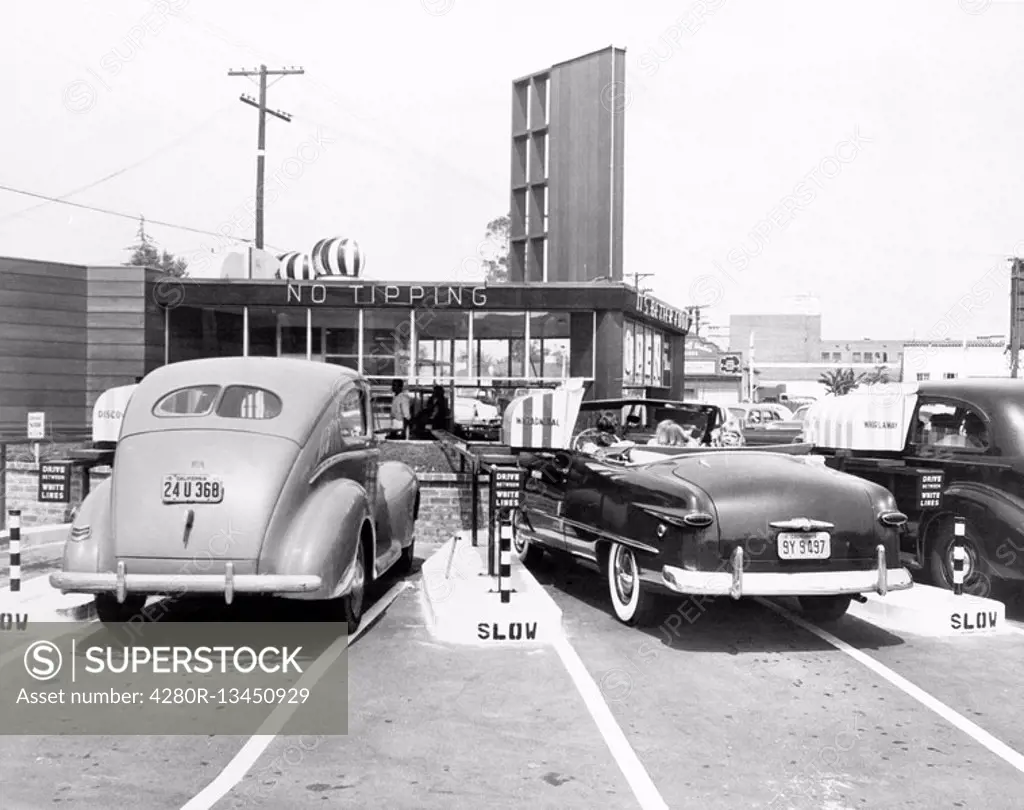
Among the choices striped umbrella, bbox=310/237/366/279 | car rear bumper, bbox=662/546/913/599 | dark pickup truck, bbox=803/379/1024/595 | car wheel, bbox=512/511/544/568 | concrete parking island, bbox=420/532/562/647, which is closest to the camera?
car rear bumper, bbox=662/546/913/599

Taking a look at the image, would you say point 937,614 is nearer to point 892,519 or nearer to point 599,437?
point 892,519

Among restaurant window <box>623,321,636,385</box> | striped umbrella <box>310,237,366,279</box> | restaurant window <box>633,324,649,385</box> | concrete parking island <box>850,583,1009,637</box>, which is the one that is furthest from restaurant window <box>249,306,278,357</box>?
concrete parking island <box>850,583,1009,637</box>

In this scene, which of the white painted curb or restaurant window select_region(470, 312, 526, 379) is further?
restaurant window select_region(470, 312, 526, 379)

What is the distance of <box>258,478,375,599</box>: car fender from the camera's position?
669 centimetres

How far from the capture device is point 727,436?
9.19m

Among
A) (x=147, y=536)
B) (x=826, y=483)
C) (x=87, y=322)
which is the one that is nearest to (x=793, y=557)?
(x=826, y=483)

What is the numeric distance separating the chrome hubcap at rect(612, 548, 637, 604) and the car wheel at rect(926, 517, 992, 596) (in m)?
2.89

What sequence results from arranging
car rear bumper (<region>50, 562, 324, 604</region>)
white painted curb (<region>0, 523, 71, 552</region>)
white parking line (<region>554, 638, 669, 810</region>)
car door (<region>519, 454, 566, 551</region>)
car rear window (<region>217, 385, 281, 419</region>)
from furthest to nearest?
white painted curb (<region>0, 523, 71, 552</region>) < car door (<region>519, 454, 566, 551</region>) < car rear window (<region>217, 385, 281, 419</region>) < car rear bumper (<region>50, 562, 324, 604</region>) < white parking line (<region>554, 638, 669, 810</region>)

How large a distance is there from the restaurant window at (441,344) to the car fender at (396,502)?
9.70m

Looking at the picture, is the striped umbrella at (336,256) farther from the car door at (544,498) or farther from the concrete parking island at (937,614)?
the concrete parking island at (937,614)

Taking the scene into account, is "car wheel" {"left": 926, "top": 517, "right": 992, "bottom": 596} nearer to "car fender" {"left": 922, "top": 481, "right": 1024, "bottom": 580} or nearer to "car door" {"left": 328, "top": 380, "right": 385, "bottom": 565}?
"car fender" {"left": 922, "top": 481, "right": 1024, "bottom": 580}

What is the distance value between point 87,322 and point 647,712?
1799 cm

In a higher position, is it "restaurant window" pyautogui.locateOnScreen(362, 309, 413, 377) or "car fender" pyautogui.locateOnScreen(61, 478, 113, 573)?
"restaurant window" pyautogui.locateOnScreen(362, 309, 413, 377)

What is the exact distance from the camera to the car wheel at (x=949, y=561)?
8.68 metres
